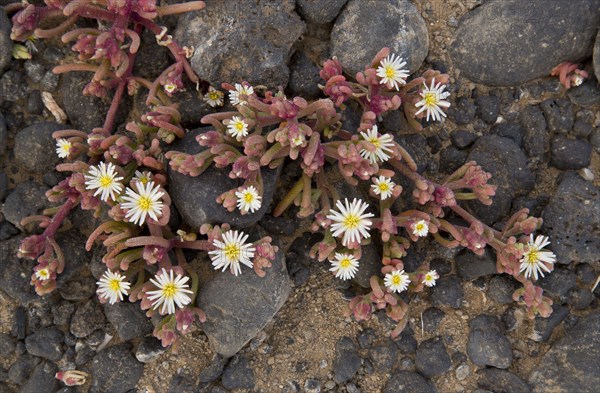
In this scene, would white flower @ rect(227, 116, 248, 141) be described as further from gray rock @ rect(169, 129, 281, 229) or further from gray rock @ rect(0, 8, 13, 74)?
gray rock @ rect(0, 8, 13, 74)

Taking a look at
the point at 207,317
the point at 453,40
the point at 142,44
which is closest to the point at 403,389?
the point at 207,317

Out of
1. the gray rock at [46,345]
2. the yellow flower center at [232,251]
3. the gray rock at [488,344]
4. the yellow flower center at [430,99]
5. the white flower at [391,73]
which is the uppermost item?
the white flower at [391,73]

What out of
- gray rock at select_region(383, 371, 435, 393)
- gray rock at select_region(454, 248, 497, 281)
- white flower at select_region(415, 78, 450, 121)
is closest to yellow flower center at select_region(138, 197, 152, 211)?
white flower at select_region(415, 78, 450, 121)

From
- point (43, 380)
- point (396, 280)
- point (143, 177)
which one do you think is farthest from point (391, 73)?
point (43, 380)

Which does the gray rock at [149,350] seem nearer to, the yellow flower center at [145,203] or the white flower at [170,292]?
the white flower at [170,292]

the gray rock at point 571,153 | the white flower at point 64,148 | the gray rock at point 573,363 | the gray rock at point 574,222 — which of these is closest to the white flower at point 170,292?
the white flower at point 64,148

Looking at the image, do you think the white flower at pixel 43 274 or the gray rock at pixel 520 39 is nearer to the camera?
the white flower at pixel 43 274

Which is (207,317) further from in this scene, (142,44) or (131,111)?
(142,44)
